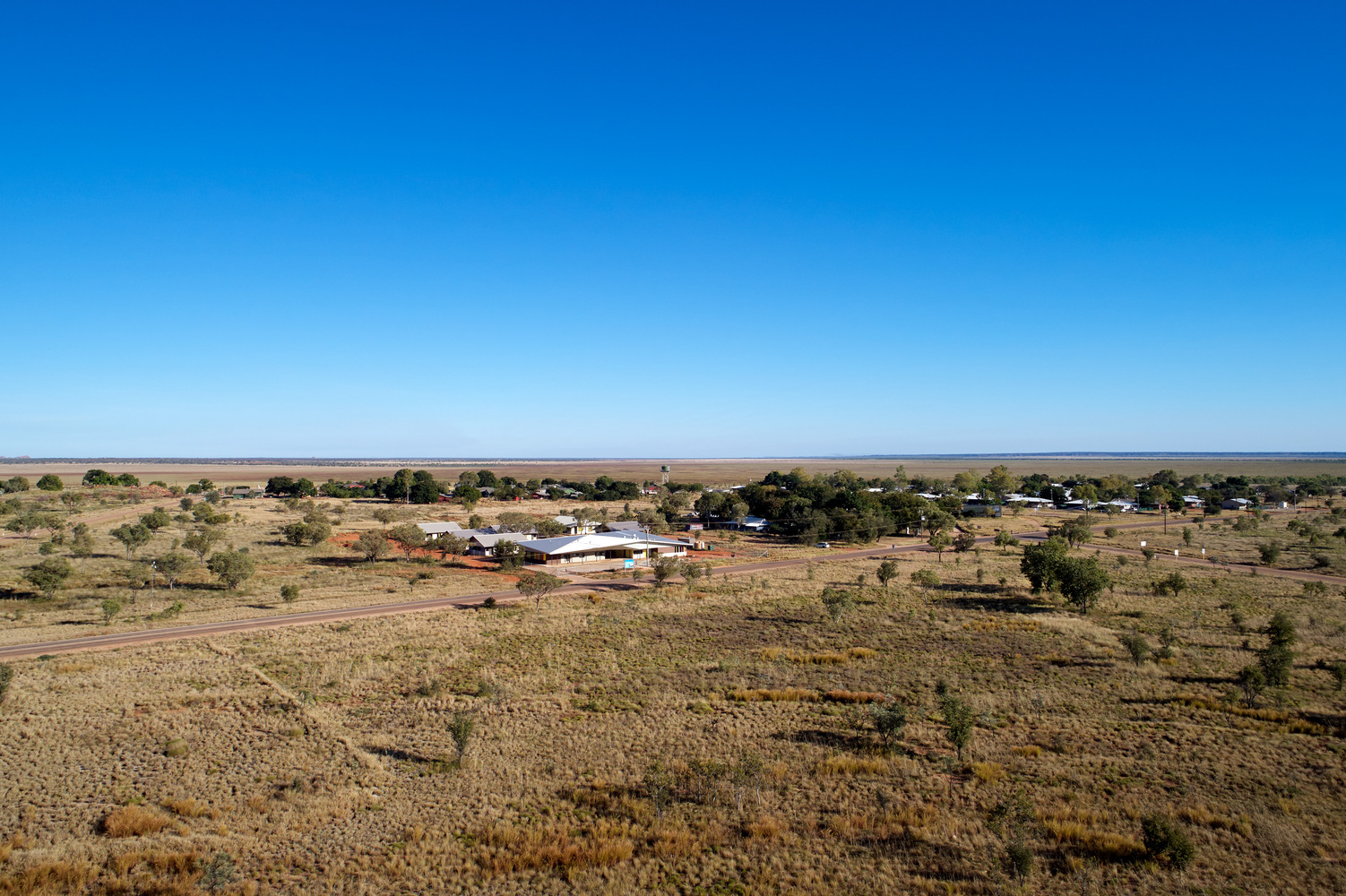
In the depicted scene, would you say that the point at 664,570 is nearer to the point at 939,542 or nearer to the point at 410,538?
the point at 410,538

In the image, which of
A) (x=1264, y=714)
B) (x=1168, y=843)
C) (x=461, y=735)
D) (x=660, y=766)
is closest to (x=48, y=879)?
(x=461, y=735)

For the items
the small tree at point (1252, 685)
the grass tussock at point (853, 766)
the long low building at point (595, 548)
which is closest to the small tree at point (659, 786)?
the grass tussock at point (853, 766)

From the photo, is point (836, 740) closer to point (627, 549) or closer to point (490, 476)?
point (627, 549)

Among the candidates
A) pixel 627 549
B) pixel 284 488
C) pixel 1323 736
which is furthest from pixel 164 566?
pixel 284 488

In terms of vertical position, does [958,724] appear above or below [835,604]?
above

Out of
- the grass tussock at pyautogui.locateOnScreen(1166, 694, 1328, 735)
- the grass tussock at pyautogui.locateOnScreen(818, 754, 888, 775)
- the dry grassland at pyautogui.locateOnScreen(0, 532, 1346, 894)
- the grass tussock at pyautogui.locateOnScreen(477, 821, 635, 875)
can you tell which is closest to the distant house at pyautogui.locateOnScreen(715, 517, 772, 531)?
the dry grassland at pyautogui.locateOnScreen(0, 532, 1346, 894)

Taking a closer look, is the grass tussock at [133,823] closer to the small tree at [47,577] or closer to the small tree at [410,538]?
the small tree at [47,577]

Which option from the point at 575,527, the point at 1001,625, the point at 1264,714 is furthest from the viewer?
the point at 575,527
